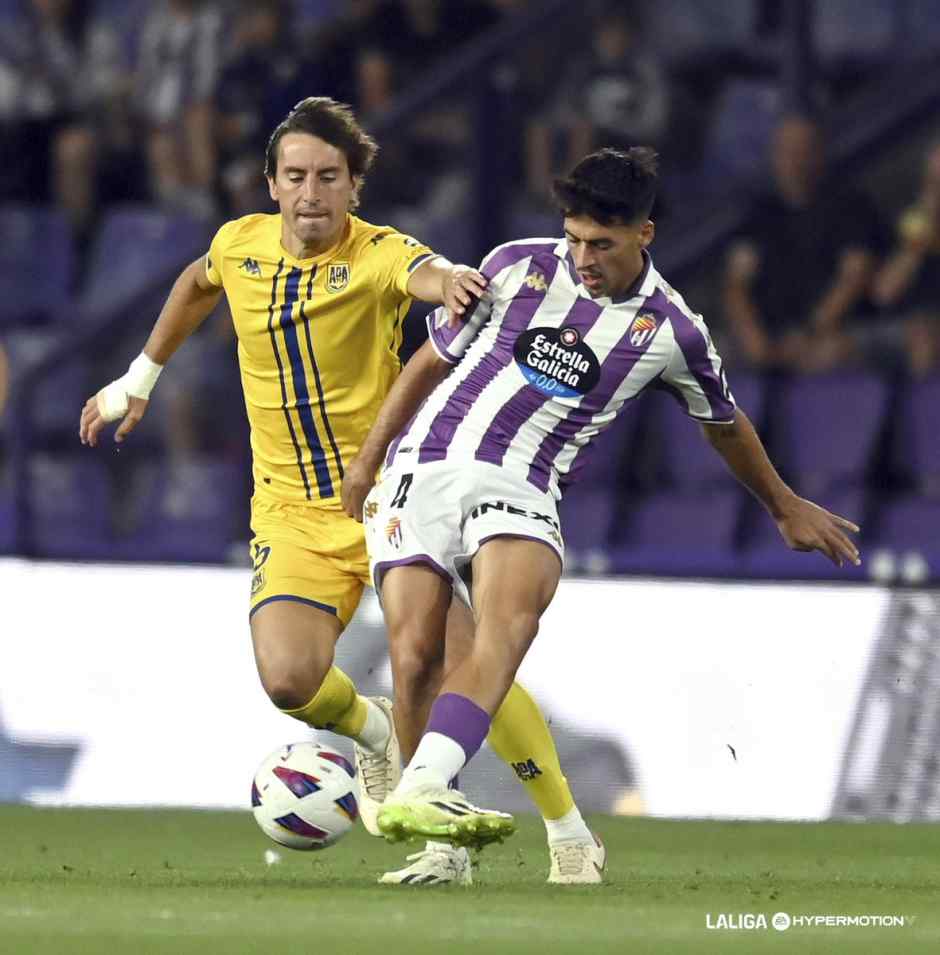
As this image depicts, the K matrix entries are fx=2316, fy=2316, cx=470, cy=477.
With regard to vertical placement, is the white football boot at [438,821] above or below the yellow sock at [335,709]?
above

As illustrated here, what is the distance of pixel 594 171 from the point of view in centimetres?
584

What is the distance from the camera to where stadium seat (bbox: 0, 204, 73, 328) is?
42.0ft

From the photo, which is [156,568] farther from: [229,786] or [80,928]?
[80,928]

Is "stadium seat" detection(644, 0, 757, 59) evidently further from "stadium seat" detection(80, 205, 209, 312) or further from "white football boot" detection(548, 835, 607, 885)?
"white football boot" detection(548, 835, 607, 885)

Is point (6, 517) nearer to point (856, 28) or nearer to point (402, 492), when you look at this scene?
point (402, 492)

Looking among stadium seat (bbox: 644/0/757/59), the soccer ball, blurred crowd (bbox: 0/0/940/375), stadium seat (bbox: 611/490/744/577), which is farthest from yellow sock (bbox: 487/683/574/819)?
stadium seat (bbox: 644/0/757/59)

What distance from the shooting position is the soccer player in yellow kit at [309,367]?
21.4ft

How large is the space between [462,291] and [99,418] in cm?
145

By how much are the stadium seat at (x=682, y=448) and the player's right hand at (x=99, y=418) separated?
3.61 m

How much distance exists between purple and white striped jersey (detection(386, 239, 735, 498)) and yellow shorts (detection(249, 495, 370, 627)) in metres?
0.73

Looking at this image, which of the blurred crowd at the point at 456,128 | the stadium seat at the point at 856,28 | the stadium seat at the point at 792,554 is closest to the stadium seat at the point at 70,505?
the blurred crowd at the point at 456,128

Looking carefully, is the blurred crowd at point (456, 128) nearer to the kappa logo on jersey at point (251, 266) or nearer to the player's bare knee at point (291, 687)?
the kappa logo on jersey at point (251, 266)

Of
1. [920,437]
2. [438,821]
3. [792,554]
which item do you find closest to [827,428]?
[920,437]

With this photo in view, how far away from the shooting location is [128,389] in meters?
6.96
